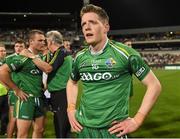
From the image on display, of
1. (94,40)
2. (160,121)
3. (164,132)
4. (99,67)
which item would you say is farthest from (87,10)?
(160,121)

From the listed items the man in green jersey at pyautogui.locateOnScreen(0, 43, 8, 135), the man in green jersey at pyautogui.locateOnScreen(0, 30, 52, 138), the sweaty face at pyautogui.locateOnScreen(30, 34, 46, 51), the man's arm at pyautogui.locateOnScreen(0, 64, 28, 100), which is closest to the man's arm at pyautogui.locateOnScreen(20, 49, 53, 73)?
the man in green jersey at pyautogui.locateOnScreen(0, 30, 52, 138)

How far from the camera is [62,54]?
6309mm

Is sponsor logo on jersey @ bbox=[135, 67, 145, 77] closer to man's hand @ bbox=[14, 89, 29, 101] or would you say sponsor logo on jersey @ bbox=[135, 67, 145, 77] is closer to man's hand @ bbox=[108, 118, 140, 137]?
man's hand @ bbox=[108, 118, 140, 137]

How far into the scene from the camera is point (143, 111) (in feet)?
10.00

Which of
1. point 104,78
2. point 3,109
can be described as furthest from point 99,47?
point 3,109

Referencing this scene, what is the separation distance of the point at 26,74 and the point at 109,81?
2.99 metres

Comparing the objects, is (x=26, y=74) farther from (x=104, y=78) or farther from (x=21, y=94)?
(x=104, y=78)

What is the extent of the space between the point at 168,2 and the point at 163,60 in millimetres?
15473

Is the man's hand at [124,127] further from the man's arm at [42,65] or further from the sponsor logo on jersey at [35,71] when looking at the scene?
the sponsor logo on jersey at [35,71]

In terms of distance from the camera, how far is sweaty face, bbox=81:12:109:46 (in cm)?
316

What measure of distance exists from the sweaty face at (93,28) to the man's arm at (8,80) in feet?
9.76

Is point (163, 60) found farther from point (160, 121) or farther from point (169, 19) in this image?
point (160, 121)

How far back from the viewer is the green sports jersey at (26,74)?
5910 millimetres

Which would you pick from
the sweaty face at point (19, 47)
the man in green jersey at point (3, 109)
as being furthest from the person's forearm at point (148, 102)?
the man in green jersey at point (3, 109)
